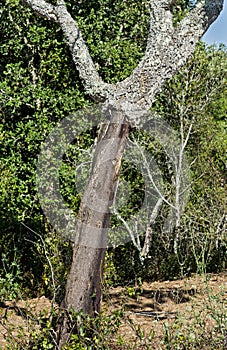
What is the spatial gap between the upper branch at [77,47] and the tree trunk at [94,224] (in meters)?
0.23

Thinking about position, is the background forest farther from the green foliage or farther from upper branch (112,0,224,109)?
upper branch (112,0,224,109)

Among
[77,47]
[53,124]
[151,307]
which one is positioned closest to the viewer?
[77,47]

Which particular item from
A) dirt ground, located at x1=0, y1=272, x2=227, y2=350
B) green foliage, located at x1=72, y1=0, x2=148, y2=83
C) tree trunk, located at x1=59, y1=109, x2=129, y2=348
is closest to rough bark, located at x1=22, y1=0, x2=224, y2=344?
tree trunk, located at x1=59, y1=109, x2=129, y2=348

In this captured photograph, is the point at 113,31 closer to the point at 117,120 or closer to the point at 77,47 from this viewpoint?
the point at 77,47

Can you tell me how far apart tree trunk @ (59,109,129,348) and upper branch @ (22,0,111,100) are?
232 mm

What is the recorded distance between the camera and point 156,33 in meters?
3.40

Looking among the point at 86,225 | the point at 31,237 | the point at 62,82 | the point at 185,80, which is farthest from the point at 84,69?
the point at 185,80

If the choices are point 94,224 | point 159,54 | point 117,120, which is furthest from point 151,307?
point 159,54

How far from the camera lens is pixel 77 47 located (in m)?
3.56

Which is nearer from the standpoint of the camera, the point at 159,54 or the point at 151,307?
the point at 159,54

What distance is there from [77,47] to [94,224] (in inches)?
47.9

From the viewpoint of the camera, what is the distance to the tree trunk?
330 centimetres

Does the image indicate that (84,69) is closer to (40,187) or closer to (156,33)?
(156,33)

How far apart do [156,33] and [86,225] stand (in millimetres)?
1327
